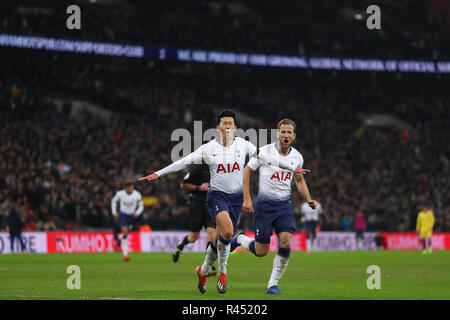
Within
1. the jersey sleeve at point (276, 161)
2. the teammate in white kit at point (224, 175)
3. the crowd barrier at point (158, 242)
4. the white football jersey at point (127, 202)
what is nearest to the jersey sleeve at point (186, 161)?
the teammate in white kit at point (224, 175)

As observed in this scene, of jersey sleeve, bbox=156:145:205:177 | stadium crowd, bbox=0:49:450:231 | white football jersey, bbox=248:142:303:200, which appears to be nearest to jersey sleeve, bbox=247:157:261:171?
white football jersey, bbox=248:142:303:200

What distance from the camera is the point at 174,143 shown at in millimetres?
43938

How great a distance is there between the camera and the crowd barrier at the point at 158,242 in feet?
108

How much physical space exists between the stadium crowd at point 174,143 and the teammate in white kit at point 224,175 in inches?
740

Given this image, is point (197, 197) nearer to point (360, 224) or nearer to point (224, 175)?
point (224, 175)

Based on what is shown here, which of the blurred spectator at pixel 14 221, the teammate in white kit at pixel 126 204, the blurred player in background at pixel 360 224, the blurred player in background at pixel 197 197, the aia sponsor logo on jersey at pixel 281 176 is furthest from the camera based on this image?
the blurred player in background at pixel 360 224

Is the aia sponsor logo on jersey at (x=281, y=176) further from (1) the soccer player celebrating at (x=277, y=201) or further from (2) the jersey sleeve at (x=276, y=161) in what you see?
(2) the jersey sleeve at (x=276, y=161)

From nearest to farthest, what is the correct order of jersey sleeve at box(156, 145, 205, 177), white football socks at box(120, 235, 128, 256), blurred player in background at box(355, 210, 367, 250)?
jersey sleeve at box(156, 145, 205, 177) < white football socks at box(120, 235, 128, 256) < blurred player in background at box(355, 210, 367, 250)

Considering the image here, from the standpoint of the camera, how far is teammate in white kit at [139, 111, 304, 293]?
1302cm

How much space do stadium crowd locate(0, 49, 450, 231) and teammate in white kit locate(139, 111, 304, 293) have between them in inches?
740

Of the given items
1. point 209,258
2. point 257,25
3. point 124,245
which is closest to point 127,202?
point 124,245

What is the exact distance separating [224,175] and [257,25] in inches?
1598

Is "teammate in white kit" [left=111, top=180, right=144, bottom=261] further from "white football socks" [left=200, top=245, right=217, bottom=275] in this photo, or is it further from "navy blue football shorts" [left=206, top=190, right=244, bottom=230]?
"navy blue football shorts" [left=206, top=190, right=244, bottom=230]
